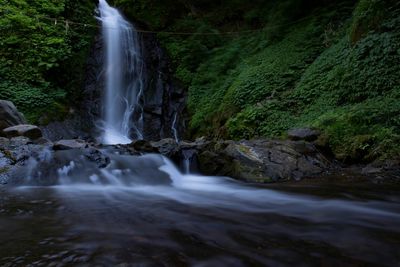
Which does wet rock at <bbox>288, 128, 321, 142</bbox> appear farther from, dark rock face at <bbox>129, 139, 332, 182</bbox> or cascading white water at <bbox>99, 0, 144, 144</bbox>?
cascading white water at <bbox>99, 0, 144, 144</bbox>

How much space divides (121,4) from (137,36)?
3183 millimetres

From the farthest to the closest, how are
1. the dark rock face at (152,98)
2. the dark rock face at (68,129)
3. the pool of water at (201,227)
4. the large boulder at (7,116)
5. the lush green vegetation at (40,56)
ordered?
the dark rock face at (152,98)
the lush green vegetation at (40,56)
the dark rock face at (68,129)
the large boulder at (7,116)
the pool of water at (201,227)

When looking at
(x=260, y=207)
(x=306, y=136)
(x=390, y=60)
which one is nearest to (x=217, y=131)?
(x=306, y=136)

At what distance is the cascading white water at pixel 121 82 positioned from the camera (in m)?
12.7

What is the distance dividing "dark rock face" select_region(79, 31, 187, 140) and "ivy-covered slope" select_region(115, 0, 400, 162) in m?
0.64

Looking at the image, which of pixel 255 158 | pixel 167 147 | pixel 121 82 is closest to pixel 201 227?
pixel 255 158

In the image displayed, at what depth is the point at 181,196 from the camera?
189 inches

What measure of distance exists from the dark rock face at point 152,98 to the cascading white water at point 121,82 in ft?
0.83

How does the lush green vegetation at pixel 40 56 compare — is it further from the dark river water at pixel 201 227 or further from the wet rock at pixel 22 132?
the dark river water at pixel 201 227

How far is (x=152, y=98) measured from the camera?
548 inches

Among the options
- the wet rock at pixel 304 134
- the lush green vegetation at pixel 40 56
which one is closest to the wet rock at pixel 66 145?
the wet rock at pixel 304 134

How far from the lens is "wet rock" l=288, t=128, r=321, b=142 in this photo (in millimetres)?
7566

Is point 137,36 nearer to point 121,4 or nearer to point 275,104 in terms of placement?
point 121,4

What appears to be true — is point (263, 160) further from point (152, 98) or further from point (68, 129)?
point (152, 98)
